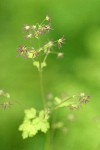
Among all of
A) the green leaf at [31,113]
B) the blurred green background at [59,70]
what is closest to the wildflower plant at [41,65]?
the green leaf at [31,113]

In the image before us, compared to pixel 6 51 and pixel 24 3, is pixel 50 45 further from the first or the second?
pixel 24 3

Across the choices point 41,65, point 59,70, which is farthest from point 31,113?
point 59,70

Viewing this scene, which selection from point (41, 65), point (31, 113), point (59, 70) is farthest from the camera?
point (59, 70)

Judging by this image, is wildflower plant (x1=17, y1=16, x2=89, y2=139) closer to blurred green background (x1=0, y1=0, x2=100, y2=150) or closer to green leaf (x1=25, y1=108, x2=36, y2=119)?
green leaf (x1=25, y1=108, x2=36, y2=119)

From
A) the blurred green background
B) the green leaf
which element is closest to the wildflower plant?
the green leaf

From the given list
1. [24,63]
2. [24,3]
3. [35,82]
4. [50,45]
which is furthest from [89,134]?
[24,3]

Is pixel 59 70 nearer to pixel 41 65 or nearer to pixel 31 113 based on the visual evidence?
pixel 31 113

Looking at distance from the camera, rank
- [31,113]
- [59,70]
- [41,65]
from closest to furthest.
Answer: [41,65] → [31,113] → [59,70]

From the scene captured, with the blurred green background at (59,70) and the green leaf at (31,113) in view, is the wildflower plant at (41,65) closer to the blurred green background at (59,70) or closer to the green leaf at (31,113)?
the green leaf at (31,113)
